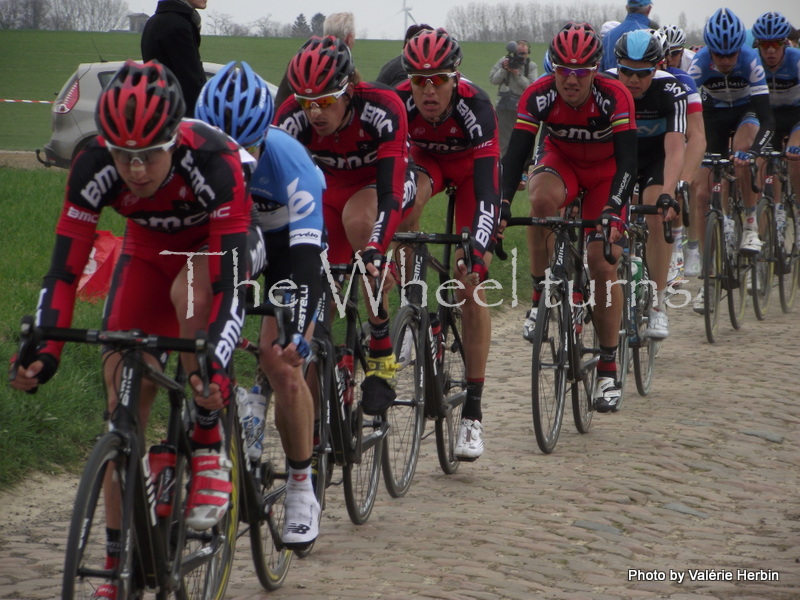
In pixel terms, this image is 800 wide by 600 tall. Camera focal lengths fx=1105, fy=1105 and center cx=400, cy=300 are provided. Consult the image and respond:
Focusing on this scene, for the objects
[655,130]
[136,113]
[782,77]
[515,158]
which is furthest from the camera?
[782,77]

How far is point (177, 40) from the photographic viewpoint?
742 centimetres

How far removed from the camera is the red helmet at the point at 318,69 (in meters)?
5.19

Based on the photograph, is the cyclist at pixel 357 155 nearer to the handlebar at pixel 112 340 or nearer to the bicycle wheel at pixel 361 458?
the bicycle wheel at pixel 361 458

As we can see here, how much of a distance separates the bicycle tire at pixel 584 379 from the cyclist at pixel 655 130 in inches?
34.8

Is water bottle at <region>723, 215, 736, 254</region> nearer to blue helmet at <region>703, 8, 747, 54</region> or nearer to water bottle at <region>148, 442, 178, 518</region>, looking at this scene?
blue helmet at <region>703, 8, 747, 54</region>

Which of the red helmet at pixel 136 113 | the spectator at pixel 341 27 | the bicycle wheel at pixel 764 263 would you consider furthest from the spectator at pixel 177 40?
the bicycle wheel at pixel 764 263

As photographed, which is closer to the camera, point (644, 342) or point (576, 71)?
point (576, 71)

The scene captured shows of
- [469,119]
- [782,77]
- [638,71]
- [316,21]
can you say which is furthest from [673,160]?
[316,21]

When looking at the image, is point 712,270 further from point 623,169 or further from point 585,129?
point 623,169

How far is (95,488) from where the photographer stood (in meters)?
3.27

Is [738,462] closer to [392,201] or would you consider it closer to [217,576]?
[392,201]

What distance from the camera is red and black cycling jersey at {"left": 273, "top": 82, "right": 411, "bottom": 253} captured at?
18.0 feet

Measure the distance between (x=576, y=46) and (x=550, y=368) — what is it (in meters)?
2.00

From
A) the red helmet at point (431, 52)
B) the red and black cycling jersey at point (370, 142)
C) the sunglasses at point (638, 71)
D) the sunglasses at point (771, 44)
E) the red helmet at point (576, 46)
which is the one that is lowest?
the red and black cycling jersey at point (370, 142)
